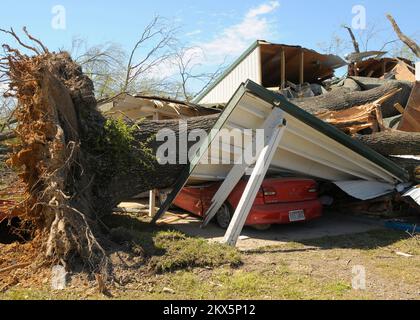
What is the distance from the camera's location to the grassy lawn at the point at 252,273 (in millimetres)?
4594

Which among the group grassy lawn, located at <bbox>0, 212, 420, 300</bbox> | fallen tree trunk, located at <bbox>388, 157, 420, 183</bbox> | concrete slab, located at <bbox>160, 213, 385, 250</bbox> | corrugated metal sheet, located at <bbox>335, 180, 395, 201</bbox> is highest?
fallen tree trunk, located at <bbox>388, 157, 420, 183</bbox>

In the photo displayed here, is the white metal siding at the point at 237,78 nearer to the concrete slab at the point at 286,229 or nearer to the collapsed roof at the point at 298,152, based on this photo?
the collapsed roof at the point at 298,152

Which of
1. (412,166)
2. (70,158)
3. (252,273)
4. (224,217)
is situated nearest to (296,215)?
(224,217)

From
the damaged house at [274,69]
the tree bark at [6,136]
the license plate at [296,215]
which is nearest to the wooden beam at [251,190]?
the license plate at [296,215]

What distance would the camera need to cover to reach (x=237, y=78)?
55.7ft

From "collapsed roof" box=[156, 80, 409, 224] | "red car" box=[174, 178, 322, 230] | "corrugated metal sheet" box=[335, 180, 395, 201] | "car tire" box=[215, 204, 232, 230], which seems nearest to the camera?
"collapsed roof" box=[156, 80, 409, 224]

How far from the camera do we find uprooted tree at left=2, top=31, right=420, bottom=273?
5250mm

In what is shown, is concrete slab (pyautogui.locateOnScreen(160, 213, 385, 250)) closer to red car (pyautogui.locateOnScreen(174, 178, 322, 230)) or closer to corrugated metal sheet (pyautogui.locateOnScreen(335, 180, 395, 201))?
red car (pyautogui.locateOnScreen(174, 178, 322, 230))

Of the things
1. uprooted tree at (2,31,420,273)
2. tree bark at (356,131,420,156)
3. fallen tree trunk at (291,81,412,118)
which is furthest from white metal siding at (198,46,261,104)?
uprooted tree at (2,31,420,273)

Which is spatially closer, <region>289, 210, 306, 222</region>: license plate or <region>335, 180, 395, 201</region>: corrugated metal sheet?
<region>289, 210, 306, 222</region>: license plate

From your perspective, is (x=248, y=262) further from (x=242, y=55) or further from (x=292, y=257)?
(x=242, y=55)

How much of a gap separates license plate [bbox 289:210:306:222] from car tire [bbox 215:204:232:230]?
119cm

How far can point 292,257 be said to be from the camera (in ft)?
20.4

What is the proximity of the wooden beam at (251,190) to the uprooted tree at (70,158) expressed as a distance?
1743mm
